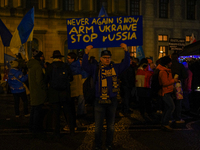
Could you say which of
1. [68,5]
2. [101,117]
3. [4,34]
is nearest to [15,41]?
[4,34]

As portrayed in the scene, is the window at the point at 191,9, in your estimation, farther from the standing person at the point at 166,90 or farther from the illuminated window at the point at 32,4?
the standing person at the point at 166,90

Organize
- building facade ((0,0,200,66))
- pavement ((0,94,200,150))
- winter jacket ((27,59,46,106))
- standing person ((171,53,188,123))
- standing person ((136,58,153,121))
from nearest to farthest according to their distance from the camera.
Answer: pavement ((0,94,200,150))
winter jacket ((27,59,46,106))
standing person ((171,53,188,123))
standing person ((136,58,153,121))
building facade ((0,0,200,66))

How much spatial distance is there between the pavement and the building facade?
14.4 meters

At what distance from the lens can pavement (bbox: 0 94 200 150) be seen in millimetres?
5344

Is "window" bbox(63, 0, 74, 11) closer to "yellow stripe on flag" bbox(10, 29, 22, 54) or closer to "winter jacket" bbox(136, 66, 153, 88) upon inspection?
"yellow stripe on flag" bbox(10, 29, 22, 54)

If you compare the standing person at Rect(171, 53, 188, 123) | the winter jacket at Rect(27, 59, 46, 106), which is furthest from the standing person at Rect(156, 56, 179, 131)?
the winter jacket at Rect(27, 59, 46, 106)

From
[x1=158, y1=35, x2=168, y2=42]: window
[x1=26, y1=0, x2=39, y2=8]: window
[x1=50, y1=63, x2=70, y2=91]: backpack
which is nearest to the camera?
[x1=50, y1=63, x2=70, y2=91]: backpack

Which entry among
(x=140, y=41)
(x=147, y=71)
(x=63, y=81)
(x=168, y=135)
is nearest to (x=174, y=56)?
(x=147, y=71)

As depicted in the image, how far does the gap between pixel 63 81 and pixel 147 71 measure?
312 centimetres

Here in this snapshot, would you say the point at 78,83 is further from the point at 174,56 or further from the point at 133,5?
the point at 133,5

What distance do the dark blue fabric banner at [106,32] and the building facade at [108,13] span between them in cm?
1535

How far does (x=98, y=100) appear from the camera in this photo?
190 inches

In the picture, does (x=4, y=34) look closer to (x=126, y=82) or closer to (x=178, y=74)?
(x=126, y=82)

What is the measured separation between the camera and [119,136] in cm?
607
